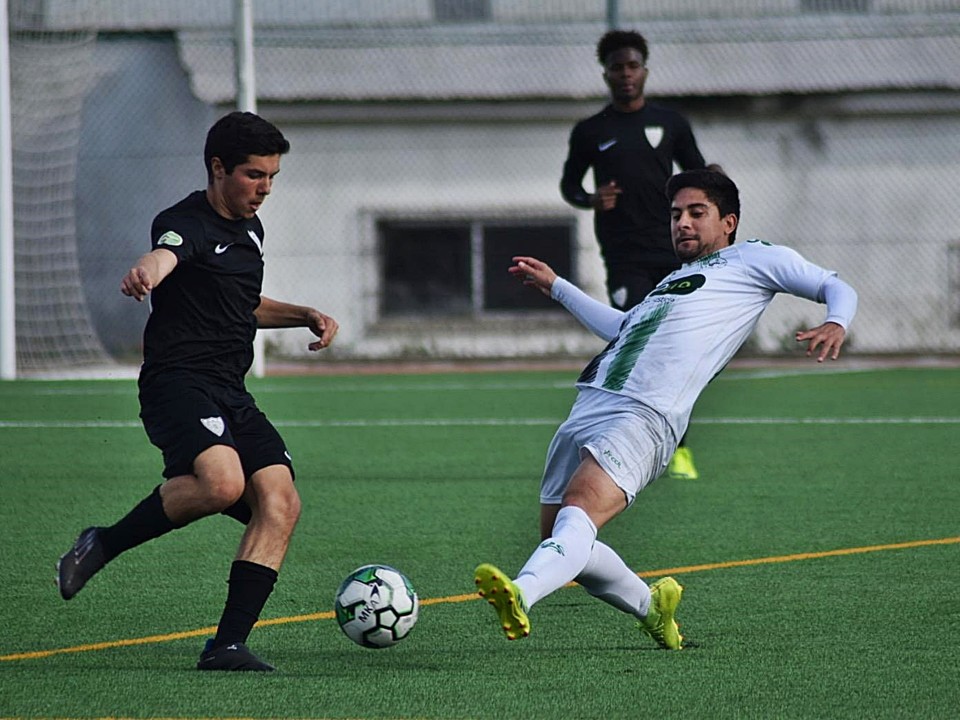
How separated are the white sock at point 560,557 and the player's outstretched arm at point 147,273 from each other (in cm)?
122

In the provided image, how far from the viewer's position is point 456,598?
231 inches

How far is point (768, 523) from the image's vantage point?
7508 millimetres

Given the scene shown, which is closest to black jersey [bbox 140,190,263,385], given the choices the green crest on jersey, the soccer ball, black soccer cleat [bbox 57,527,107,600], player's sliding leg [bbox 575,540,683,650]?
the green crest on jersey

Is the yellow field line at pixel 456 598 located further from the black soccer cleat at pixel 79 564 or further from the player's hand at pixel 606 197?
the player's hand at pixel 606 197

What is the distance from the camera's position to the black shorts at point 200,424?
4918 millimetres

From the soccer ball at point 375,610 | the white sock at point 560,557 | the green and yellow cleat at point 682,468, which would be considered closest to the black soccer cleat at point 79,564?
the soccer ball at point 375,610

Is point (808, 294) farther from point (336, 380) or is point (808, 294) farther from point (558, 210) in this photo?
point (558, 210)

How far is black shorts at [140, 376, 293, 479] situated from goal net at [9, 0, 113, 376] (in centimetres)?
1139

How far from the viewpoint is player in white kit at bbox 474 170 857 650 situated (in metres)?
4.87

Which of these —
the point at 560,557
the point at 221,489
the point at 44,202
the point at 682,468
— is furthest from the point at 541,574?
the point at 44,202

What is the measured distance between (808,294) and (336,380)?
11.2m

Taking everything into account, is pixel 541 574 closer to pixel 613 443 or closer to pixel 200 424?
pixel 613 443

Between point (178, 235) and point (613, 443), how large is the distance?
1341 mm

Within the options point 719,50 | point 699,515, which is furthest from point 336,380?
point 699,515
